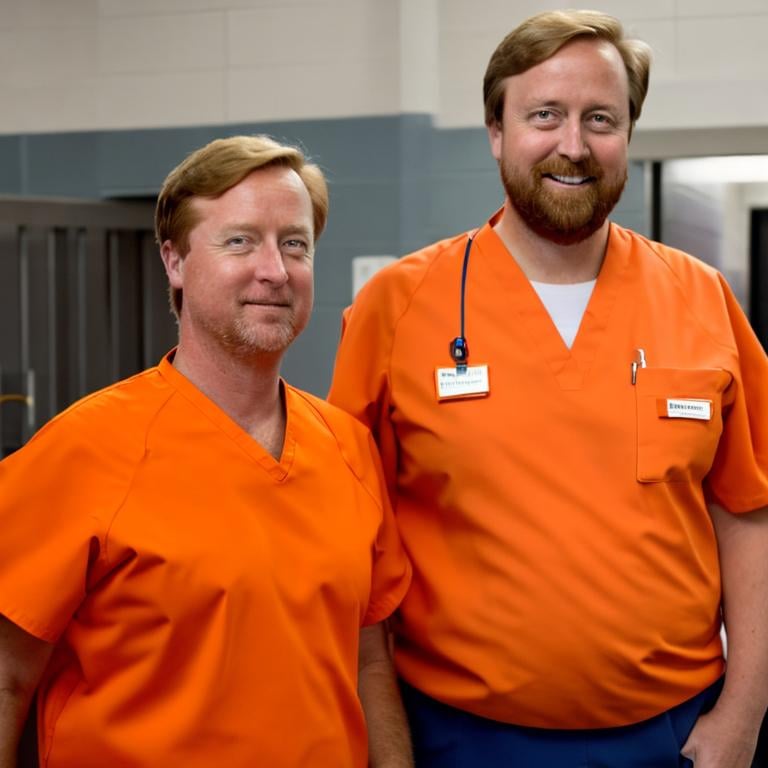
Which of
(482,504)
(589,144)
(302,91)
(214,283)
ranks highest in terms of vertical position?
(302,91)

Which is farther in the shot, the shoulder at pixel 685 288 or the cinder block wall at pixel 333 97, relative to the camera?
the cinder block wall at pixel 333 97

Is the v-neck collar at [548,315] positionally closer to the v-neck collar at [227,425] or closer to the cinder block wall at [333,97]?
the v-neck collar at [227,425]

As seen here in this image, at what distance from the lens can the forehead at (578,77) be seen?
1620 mm

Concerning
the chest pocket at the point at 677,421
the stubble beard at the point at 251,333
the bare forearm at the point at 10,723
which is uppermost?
the stubble beard at the point at 251,333

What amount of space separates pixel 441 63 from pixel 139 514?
2.38m

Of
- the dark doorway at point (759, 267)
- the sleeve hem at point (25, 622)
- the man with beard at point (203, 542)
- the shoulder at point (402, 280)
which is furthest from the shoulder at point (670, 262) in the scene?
the dark doorway at point (759, 267)

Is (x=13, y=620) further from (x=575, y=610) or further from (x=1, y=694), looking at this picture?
(x=575, y=610)

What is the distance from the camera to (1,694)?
1.30m

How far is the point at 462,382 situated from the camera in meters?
1.63

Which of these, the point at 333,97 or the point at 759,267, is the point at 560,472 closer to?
the point at 333,97

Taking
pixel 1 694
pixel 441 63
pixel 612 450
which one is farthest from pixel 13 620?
pixel 441 63

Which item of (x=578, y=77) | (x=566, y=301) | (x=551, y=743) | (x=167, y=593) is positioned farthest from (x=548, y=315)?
(x=167, y=593)

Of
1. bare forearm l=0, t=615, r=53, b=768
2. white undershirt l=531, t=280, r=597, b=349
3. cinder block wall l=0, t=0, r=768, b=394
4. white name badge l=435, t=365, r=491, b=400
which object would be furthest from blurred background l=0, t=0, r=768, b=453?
bare forearm l=0, t=615, r=53, b=768

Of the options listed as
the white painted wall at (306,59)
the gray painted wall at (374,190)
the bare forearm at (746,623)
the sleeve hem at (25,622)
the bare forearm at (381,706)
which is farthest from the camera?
the gray painted wall at (374,190)
